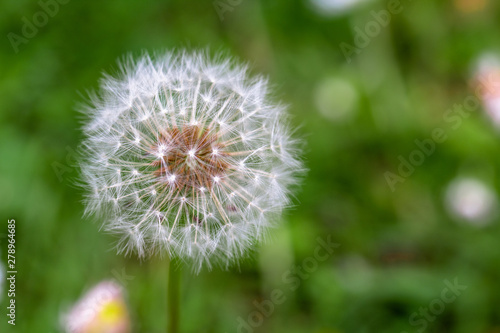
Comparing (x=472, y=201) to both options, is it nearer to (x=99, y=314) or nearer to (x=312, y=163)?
(x=312, y=163)

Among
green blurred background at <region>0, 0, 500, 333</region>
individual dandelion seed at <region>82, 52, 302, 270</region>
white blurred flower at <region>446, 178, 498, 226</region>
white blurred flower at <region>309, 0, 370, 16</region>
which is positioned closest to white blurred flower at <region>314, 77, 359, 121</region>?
green blurred background at <region>0, 0, 500, 333</region>

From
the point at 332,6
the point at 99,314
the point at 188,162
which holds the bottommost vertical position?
the point at 99,314

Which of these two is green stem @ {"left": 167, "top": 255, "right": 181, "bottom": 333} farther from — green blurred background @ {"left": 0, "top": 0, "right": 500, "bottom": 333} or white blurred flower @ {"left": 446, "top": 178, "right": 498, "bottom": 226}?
white blurred flower @ {"left": 446, "top": 178, "right": 498, "bottom": 226}

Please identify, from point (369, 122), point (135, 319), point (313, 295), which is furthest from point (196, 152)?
point (369, 122)

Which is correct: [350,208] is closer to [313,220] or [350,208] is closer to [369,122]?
[313,220]

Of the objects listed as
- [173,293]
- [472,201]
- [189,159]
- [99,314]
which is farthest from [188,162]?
[472,201]
